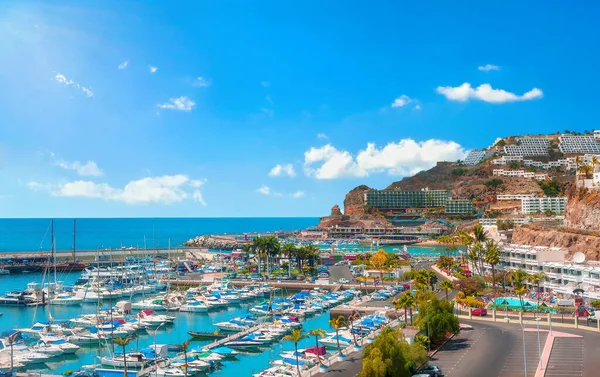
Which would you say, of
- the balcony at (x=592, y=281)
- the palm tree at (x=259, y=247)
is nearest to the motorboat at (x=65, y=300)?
the palm tree at (x=259, y=247)

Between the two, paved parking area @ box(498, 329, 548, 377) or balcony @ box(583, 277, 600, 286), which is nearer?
paved parking area @ box(498, 329, 548, 377)

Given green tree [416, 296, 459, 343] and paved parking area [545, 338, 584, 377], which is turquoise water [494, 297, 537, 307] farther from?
green tree [416, 296, 459, 343]

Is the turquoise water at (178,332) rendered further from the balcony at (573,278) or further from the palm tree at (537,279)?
the balcony at (573,278)

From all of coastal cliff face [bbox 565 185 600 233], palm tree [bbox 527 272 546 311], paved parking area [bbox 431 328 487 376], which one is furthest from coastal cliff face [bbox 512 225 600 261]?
paved parking area [bbox 431 328 487 376]

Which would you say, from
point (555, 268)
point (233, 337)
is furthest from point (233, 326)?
point (555, 268)

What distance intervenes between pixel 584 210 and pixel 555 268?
40.4 metres

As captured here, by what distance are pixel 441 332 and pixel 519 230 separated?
275 feet

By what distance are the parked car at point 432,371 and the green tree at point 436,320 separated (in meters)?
7.64

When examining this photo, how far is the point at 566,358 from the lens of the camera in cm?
4344

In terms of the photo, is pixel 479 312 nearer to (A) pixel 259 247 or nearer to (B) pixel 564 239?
(B) pixel 564 239

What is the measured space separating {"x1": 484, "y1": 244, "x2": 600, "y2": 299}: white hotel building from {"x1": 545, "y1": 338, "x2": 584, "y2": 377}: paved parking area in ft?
72.1

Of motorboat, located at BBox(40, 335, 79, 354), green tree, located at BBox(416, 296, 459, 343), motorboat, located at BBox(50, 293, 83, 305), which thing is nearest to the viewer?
green tree, located at BBox(416, 296, 459, 343)

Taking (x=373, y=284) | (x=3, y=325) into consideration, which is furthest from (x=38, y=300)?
(x=373, y=284)

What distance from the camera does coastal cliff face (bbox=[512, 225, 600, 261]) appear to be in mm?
90250
